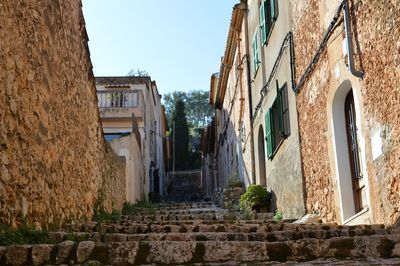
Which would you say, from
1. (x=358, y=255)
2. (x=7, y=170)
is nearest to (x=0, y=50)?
(x=7, y=170)

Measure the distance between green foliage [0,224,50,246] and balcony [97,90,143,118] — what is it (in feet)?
54.7

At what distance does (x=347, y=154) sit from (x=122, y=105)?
15.0m

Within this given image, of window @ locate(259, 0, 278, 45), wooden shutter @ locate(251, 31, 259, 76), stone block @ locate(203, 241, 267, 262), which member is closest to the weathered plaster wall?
wooden shutter @ locate(251, 31, 259, 76)

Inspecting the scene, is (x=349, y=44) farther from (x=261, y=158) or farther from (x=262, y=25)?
(x=261, y=158)

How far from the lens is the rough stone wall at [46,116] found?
4605 mm

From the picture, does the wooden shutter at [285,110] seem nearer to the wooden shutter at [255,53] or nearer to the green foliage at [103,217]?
the wooden shutter at [255,53]

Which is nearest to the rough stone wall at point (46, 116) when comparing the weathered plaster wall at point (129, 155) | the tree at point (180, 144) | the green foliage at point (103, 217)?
the green foliage at point (103, 217)

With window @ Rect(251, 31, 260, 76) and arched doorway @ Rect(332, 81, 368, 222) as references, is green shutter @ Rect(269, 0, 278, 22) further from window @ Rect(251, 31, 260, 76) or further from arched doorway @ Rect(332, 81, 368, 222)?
arched doorway @ Rect(332, 81, 368, 222)

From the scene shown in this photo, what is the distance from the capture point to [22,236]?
4.59 meters

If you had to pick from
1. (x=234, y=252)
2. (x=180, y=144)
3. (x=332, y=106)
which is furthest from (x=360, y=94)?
(x=180, y=144)

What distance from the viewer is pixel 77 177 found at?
7.18 m

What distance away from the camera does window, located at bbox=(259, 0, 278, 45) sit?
1198 cm

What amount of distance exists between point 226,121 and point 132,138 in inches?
317

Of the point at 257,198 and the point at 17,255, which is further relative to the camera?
the point at 257,198
